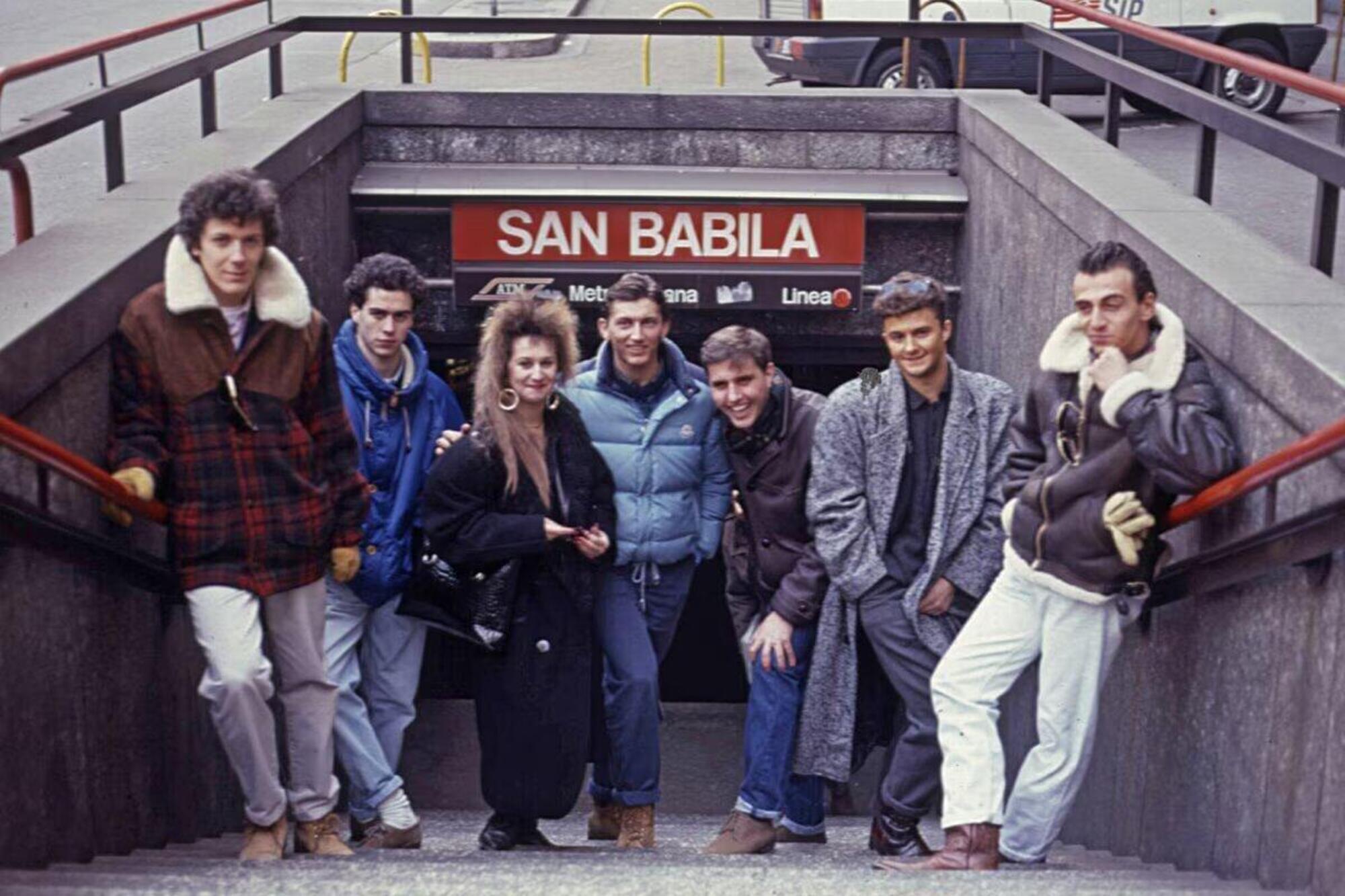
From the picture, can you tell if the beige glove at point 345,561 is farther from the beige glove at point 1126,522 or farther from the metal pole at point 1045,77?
the metal pole at point 1045,77

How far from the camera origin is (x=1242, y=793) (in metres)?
4.88

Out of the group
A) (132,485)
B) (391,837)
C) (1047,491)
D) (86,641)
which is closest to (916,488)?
(1047,491)

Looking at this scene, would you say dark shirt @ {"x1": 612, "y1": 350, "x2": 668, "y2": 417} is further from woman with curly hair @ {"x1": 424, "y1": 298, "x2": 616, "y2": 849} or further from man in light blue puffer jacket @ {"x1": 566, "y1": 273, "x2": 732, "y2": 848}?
woman with curly hair @ {"x1": 424, "y1": 298, "x2": 616, "y2": 849}

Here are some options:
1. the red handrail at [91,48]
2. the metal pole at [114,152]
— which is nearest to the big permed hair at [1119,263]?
the red handrail at [91,48]

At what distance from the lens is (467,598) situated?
5.71 meters

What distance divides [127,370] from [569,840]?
272 cm

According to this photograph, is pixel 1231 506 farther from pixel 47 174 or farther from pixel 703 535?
pixel 47 174

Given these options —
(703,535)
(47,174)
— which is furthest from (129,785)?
(47,174)

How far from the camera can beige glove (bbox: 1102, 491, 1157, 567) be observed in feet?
16.0

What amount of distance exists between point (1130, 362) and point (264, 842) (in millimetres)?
2651

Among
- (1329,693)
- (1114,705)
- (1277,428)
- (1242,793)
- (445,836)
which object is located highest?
(1277,428)

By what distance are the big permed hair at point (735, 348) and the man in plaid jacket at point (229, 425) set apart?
46.2 inches

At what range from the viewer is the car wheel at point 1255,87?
53.0ft

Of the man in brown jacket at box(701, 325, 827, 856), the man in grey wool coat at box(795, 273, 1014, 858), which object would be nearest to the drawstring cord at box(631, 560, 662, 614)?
the man in brown jacket at box(701, 325, 827, 856)
